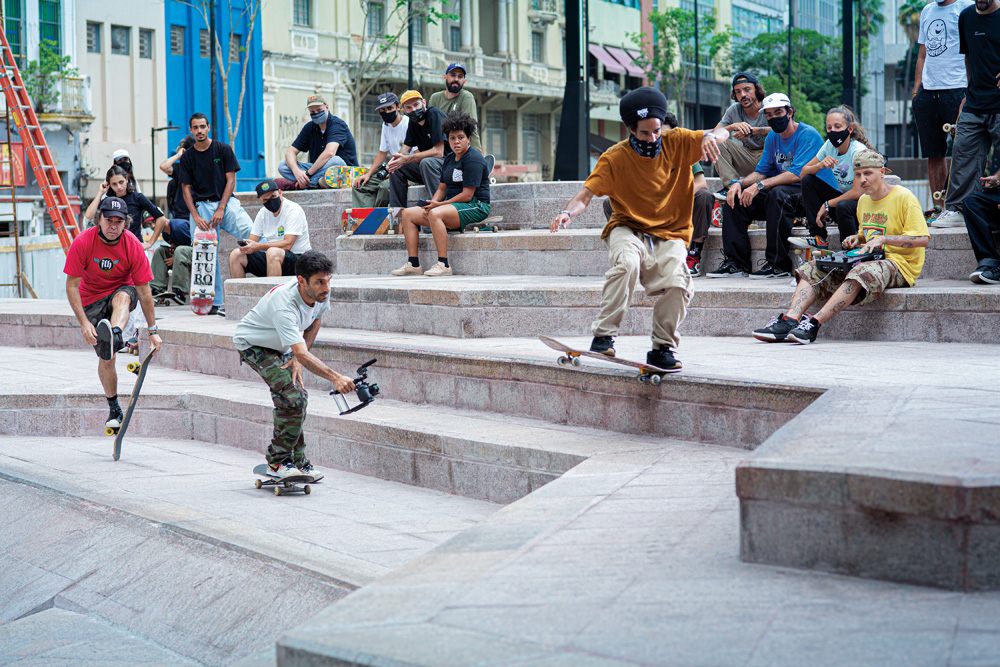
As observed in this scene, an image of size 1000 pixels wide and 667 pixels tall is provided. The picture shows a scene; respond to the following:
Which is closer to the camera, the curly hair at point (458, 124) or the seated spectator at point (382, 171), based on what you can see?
the curly hair at point (458, 124)

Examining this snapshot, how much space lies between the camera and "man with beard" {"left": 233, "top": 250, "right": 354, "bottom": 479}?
19.8ft

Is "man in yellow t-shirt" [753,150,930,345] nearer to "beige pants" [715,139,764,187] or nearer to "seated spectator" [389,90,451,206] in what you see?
"beige pants" [715,139,764,187]

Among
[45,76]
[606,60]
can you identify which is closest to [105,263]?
[45,76]

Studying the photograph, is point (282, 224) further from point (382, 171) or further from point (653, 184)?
point (653, 184)

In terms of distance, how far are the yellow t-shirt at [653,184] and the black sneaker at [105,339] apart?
3.77 m

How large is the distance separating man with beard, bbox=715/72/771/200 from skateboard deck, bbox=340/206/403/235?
12.8 ft

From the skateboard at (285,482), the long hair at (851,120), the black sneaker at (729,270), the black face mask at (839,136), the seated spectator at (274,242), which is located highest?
the long hair at (851,120)

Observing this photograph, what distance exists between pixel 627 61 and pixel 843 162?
145ft

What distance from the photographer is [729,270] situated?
31.6ft

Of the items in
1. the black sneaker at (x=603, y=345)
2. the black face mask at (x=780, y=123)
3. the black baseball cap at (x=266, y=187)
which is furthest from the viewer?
the black baseball cap at (x=266, y=187)

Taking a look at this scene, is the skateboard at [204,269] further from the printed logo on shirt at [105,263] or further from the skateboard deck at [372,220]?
the printed logo on shirt at [105,263]

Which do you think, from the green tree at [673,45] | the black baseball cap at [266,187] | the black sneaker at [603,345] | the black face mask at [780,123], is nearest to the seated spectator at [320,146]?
the black baseball cap at [266,187]

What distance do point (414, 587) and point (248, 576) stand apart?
5.41ft

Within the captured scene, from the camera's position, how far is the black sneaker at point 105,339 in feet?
25.2
